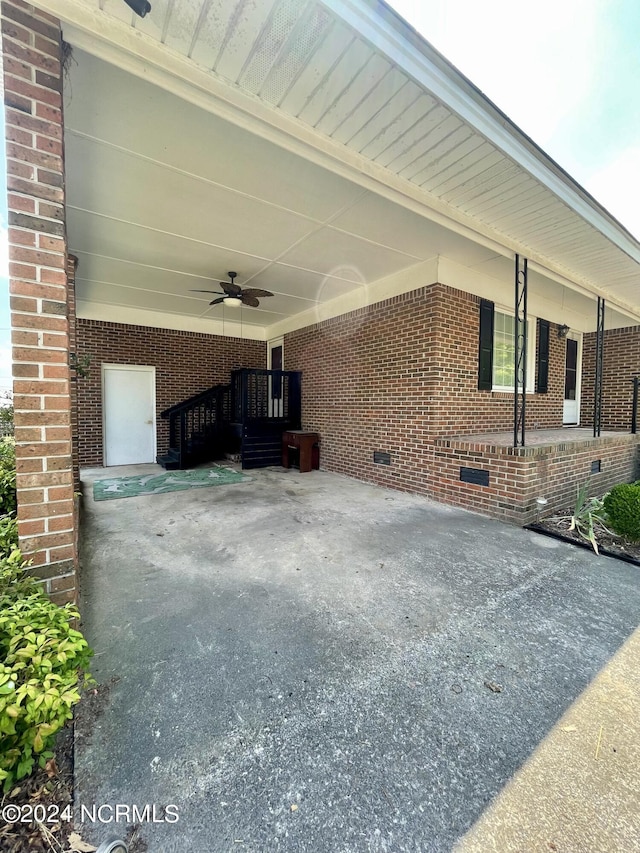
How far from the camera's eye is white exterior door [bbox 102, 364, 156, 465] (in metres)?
7.43

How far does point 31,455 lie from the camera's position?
158 cm

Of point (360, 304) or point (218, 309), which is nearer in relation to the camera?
point (360, 304)

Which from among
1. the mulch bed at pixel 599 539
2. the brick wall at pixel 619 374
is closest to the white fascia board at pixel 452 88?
the mulch bed at pixel 599 539

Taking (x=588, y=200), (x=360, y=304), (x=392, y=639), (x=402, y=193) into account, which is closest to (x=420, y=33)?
(x=402, y=193)

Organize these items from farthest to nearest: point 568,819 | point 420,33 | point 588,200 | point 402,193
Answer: point 588,200 → point 402,193 → point 420,33 → point 568,819

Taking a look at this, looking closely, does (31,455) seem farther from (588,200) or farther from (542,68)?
(542,68)

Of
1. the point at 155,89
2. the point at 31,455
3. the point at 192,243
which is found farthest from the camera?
the point at 192,243

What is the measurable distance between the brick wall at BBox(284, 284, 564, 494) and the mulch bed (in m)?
1.42

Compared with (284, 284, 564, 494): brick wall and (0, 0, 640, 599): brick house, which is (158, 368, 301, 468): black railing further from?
(284, 284, 564, 494): brick wall

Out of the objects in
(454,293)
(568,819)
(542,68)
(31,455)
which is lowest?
(568,819)

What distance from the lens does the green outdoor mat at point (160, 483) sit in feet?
16.5

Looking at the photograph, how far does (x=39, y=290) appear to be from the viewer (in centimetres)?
→ 159

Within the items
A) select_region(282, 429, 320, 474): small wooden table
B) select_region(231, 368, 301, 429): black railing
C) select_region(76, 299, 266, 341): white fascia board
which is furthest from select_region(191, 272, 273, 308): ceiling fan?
select_region(76, 299, 266, 341): white fascia board

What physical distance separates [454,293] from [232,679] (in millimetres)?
5108
